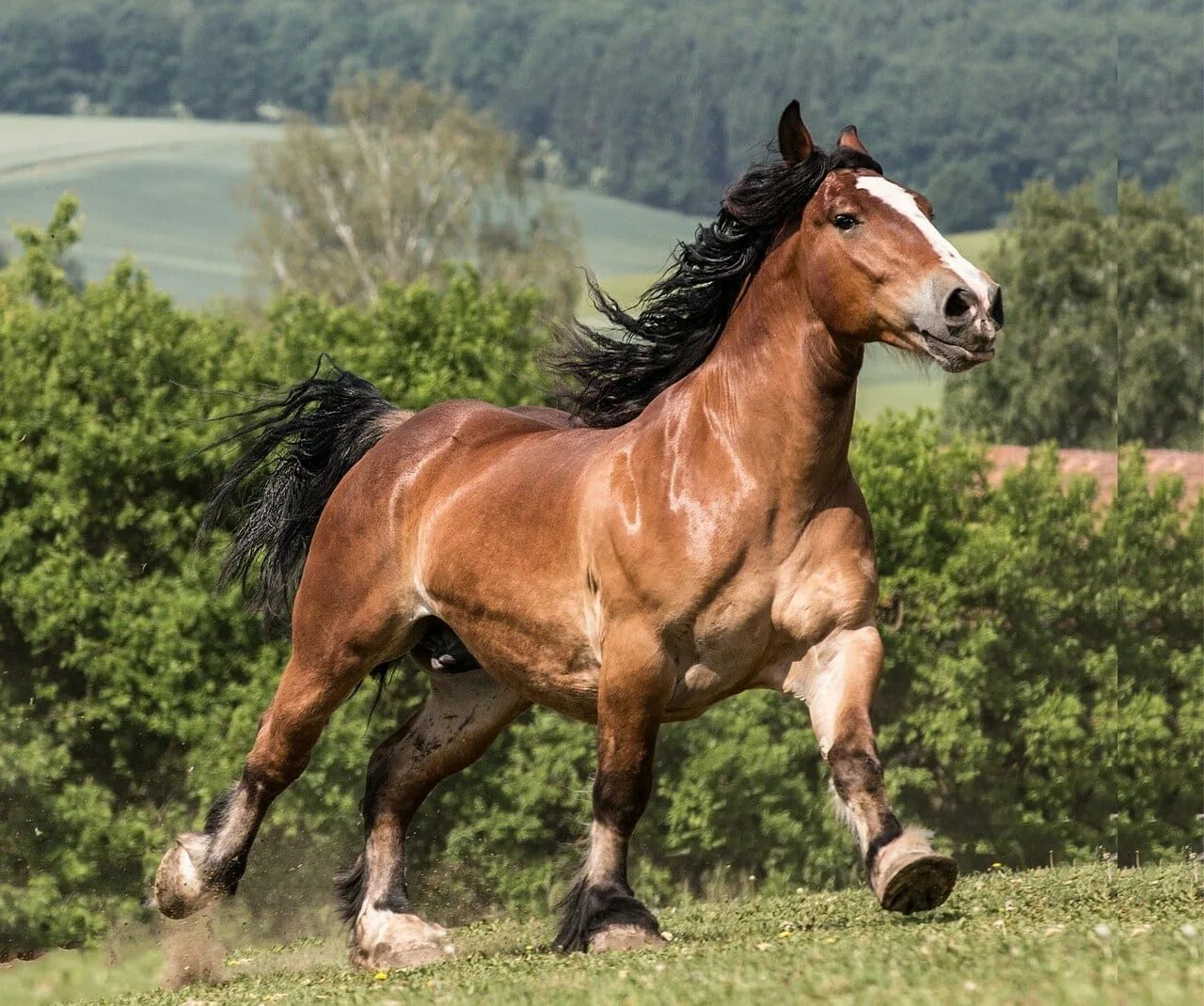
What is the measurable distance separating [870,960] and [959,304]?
2136mm

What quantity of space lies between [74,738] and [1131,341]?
1880 centimetres

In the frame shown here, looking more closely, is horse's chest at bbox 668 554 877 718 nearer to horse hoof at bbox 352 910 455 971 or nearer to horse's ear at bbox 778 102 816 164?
horse's ear at bbox 778 102 816 164

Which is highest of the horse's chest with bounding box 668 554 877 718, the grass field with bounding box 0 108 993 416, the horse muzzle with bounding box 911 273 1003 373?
the horse muzzle with bounding box 911 273 1003 373

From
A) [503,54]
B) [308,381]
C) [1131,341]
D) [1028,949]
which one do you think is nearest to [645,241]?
[503,54]

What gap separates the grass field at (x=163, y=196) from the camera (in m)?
50.7

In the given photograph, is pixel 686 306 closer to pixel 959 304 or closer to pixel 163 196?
pixel 959 304

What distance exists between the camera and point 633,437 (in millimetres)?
6863

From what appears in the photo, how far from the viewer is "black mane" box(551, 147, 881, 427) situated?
21.9 feet

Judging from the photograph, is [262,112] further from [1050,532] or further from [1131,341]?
[1050,532]

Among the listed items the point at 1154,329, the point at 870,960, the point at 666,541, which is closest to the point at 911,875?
the point at 870,960

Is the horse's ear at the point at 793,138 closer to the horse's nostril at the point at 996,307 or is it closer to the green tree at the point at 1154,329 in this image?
the horse's nostril at the point at 996,307

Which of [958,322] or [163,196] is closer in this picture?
[958,322]

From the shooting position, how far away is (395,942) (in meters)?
7.78

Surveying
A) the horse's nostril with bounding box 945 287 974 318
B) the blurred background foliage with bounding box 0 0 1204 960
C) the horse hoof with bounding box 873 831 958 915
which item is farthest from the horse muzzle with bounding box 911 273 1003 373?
the blurred background foliage with bounding box 0 0 1204 960
